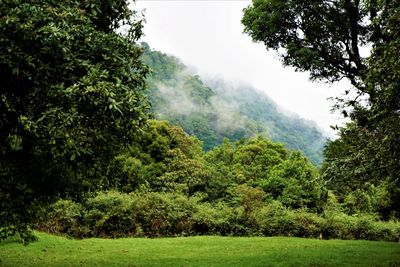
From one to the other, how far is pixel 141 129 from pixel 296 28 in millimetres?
11810

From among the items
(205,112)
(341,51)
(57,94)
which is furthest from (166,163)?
(205,112)

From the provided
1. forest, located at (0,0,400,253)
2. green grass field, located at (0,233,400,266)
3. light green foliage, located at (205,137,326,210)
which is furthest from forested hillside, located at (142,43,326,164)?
green grass field, located at (0,233,400,266)

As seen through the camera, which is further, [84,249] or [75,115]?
[84,249]

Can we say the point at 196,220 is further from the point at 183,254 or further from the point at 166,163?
the point at 166,163

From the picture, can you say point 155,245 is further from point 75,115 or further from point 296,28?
point 75,115

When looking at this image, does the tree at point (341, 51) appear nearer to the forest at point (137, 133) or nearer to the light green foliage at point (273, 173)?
the forest at point (137, 133)

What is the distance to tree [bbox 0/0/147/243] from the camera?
23.6ft

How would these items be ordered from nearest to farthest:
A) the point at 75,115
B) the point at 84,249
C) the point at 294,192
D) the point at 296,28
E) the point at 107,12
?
the point at 75,115, the point at 107,12, the point at 296,28, the point at 84,249, the point at 294,192

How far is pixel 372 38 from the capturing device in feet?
55.7

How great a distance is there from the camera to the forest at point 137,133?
750cm

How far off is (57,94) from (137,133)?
2.01 metres

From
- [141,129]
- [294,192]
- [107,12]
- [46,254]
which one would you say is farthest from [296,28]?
[294,192]

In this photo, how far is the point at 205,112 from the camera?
126m

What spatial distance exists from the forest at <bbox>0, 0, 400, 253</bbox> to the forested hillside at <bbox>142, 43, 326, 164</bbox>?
182ft
